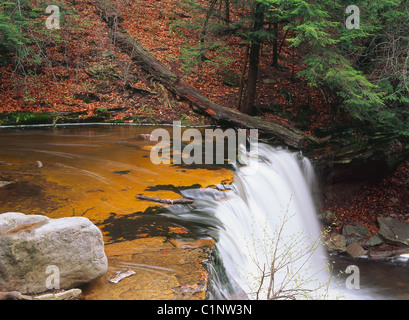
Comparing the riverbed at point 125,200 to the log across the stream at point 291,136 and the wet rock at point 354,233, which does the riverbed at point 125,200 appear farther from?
the log across the stream at point 291,136

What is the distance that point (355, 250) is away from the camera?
35.5 feet

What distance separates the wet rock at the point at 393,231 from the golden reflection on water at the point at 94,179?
21.8ft

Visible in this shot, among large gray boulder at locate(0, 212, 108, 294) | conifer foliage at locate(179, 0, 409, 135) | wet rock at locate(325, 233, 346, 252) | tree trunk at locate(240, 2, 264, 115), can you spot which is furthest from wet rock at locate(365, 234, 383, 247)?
large gray boulder at locate(0, 212, 108, 294)

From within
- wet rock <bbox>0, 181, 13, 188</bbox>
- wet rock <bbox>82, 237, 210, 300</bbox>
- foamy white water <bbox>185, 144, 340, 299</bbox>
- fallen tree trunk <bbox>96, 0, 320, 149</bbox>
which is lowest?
foamy white water <bbox>185, 144, 340, 299</bbox>

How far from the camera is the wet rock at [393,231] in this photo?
443 inches

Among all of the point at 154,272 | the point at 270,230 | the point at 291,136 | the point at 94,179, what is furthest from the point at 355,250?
the point at 154,272

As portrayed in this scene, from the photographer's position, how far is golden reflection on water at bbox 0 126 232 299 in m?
4.70

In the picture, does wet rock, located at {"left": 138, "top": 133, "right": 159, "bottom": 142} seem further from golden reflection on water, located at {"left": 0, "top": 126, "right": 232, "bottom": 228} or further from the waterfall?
the waterfall

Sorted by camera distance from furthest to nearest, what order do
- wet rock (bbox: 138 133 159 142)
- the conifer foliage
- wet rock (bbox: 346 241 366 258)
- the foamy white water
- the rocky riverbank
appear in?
wet rock (bbox: 138 133 159 142)
the rocky riverbank
wet rock (bbox: 346 241 366 258)
the conifer foliage
the foamy white water

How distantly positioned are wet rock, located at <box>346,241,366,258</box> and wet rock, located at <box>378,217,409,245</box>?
1.17 meters

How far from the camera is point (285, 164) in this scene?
35.6ft

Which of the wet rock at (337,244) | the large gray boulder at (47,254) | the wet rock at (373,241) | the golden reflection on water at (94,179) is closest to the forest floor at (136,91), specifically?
the wet rock at (373,241)

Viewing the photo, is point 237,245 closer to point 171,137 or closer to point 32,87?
point 171,137

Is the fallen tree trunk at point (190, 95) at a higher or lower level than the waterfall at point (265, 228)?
higher
